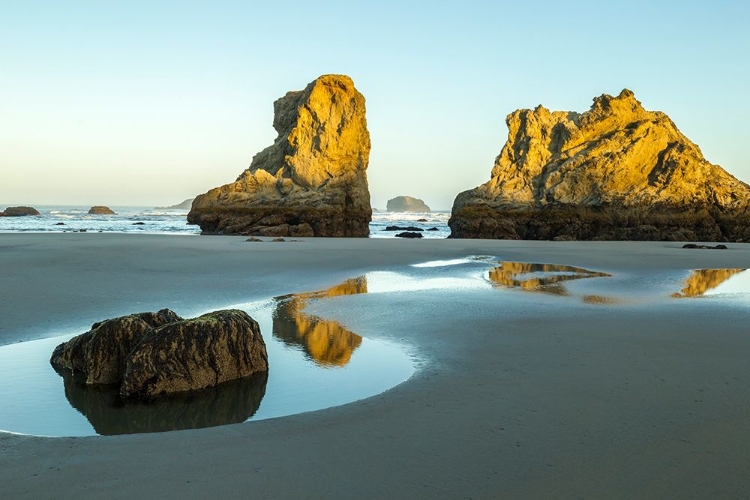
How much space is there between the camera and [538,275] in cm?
1419

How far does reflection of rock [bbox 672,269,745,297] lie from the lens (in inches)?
431

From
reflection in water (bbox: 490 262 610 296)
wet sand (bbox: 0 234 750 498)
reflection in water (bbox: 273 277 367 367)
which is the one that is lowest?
reflection in water (bbox: 273 277 367 367)

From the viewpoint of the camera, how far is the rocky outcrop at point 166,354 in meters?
4.94

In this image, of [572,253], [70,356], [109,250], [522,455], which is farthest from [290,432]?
[572,253]

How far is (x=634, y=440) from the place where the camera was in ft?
12.0

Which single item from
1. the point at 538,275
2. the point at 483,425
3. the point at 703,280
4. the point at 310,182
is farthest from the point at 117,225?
the point at 483,425

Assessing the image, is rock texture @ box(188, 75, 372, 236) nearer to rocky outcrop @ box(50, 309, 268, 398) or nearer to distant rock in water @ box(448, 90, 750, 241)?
distant rock in water @ box(448, 90, 750, 241)

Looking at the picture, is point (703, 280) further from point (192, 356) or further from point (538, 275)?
point (192, 356)

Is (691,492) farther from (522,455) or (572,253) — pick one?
(572,253)

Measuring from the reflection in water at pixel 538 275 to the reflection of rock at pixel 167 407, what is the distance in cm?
682

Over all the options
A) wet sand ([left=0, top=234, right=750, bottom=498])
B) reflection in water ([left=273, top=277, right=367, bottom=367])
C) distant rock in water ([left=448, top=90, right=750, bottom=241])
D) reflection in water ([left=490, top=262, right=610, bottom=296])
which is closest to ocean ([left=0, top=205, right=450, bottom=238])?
distant rock in water ([left=448, top=90, right=750, bottom=241])

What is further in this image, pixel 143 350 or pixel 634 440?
pixel 143 350

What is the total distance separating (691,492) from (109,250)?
1746 centimetres

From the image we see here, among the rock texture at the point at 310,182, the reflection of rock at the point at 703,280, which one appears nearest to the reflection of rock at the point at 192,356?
the reflection of rock at the point at 703,280
